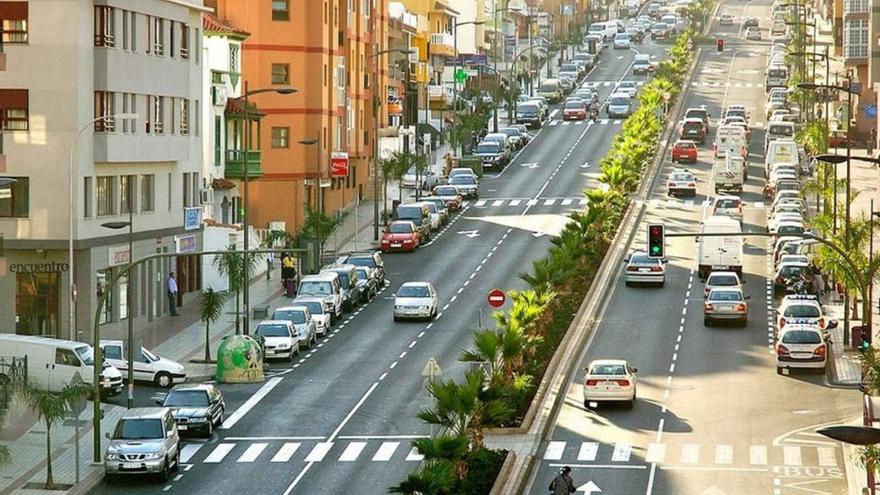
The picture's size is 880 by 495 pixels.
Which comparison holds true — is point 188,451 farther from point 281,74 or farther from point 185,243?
point 281,74

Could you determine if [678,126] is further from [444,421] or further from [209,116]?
[444,421]

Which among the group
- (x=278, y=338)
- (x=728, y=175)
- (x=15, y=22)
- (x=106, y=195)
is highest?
(x=15, y=22)

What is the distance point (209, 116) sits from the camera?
325 feet

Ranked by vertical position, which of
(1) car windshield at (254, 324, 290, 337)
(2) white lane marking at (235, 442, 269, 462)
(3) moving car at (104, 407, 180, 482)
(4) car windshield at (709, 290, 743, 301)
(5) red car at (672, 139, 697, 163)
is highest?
(5) red car at (672, 139, 697, 163)

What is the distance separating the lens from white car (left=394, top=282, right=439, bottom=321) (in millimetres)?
80000

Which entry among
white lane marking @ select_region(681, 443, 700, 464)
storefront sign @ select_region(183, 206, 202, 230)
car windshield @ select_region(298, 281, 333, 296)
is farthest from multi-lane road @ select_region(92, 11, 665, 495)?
storefront sign @ select_region(183, 206, 202, 230)

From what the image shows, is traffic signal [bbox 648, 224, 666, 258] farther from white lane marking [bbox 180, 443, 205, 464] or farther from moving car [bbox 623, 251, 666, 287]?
moving car [bbox 623, 251, 666, 287]

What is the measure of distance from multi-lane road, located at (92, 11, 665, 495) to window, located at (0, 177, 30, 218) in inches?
503

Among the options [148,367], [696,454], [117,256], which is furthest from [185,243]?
[696,454]

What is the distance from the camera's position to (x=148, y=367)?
67.1 meters

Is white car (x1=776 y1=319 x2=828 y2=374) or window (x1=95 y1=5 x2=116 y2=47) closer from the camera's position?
white car (x1=776 y1=319 x2=828 y2=374)

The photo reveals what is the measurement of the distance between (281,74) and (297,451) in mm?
55973

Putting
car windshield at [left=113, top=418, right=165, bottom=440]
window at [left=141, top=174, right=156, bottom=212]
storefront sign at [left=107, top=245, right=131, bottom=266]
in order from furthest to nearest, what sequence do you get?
window at [left=141, top=174, right=156, bottom=212] < storefront sign at [left=107, top=245, right=131, bottom=266] < car windshield at [left=113, top=418, right=165, bottom=440]

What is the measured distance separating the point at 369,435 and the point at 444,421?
10655 mm
